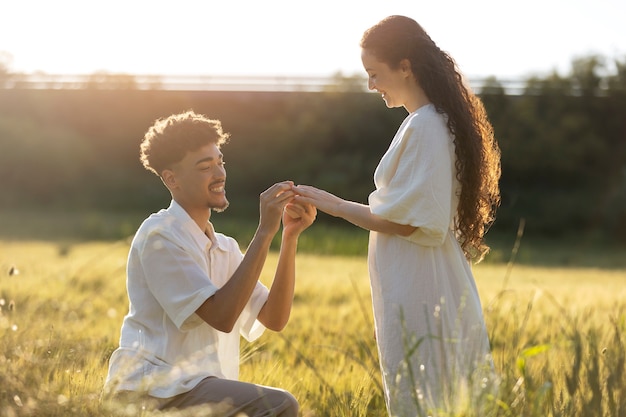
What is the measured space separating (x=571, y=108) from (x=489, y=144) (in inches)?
820

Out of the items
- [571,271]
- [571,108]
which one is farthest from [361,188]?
[571,271]

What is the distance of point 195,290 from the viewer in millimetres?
3248

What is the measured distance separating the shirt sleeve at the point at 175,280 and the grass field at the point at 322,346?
12 centimetres

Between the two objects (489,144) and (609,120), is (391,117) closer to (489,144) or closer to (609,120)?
(609,120)

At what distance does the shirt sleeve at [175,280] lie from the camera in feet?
10.6

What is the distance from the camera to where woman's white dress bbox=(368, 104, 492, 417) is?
3322 millimetres

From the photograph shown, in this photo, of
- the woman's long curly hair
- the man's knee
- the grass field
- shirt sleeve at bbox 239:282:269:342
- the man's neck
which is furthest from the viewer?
shirt sleeve at bbox 239:282:269:342

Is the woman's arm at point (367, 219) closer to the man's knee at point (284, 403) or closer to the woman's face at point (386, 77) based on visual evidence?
the woman's face at point (386, 77)

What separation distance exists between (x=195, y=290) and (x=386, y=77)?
1.06 m

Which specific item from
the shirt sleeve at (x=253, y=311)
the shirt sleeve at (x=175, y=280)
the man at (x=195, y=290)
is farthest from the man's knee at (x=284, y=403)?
the shirt sleeve at (x=253, y=311)

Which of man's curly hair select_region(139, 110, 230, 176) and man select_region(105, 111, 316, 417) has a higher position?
man's curly hair select_region(139, 110, 230, 176)

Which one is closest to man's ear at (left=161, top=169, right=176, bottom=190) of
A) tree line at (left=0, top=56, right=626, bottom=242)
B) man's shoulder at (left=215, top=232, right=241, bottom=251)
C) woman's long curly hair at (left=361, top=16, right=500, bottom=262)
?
man's shoulder at (left=215, top=232, right=241, bottom=251)

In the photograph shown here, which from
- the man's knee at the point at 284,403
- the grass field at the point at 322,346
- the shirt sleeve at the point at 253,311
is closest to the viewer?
the grass field at the point at 322,346

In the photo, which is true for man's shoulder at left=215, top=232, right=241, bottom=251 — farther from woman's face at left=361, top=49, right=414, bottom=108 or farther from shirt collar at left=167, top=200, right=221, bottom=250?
woman's face at left=361, top=49, right=414, bottom=108
